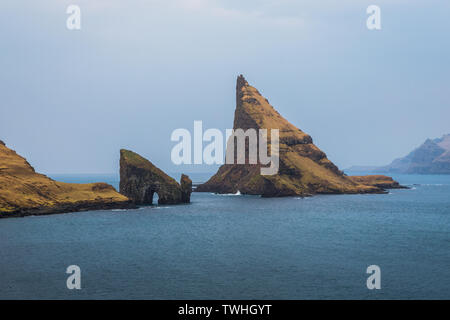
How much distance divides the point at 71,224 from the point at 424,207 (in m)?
90.1

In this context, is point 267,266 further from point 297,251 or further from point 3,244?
point 3,244

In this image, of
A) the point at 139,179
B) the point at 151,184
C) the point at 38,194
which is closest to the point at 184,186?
the point at 151,184

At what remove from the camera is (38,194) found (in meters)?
98.0

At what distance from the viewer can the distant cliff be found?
9112 centimetres

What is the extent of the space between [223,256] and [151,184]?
73.4m

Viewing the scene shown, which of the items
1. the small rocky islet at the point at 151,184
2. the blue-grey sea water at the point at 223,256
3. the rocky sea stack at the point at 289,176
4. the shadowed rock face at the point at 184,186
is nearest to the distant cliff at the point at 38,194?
the small rocky islet at the point at 151,184

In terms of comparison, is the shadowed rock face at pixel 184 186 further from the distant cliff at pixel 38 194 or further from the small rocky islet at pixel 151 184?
the distant cliff at pixel 38 194

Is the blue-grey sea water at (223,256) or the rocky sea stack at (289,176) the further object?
the rocky sea stack at (289,176)

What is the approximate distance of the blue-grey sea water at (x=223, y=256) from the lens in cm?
3853

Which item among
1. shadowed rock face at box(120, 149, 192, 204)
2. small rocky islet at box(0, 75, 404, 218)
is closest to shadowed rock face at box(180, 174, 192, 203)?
Result: small rocky islet at box(0, 75, 404, 218)

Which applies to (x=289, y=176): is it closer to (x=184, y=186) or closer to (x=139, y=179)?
(x=184, y=186)

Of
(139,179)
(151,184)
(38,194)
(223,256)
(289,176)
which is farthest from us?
(289,176)

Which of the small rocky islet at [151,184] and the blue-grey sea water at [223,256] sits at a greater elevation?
the small rocky islet at [151,184]

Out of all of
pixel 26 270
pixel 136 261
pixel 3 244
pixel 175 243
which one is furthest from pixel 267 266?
pixel 3 244
